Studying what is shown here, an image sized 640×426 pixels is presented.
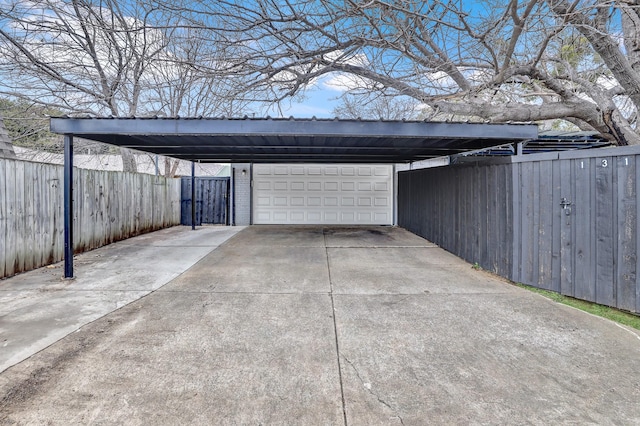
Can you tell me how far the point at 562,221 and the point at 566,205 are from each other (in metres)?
0.20

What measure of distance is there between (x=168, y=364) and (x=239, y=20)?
20.0 ft

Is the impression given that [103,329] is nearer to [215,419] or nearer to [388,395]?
[215,419]

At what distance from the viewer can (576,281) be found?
405cm

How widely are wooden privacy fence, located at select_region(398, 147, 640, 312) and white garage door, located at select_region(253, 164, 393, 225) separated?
5.46 metres

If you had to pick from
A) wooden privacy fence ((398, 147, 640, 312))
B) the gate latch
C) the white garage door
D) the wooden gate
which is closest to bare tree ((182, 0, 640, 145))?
wooden privacy fence ((398, 147, 640, 312))

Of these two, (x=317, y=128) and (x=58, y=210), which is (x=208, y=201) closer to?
(x=58, y=210)

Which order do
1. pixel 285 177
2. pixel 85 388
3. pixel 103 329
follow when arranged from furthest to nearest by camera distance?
pixel 285 177 < pixel 103 329 < pixel 85 388

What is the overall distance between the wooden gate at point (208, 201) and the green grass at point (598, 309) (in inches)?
394

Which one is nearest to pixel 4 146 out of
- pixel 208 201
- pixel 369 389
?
pixel 208 201

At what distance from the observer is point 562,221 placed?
13.8 feet

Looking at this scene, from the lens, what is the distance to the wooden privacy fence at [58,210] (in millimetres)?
4859

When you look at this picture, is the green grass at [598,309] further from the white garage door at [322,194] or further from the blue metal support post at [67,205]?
the white garage door at [322,194]

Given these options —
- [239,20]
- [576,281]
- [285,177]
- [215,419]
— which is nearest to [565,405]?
[215,419]

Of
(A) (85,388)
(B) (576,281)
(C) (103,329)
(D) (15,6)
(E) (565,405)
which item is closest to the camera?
(E) (565,405)
